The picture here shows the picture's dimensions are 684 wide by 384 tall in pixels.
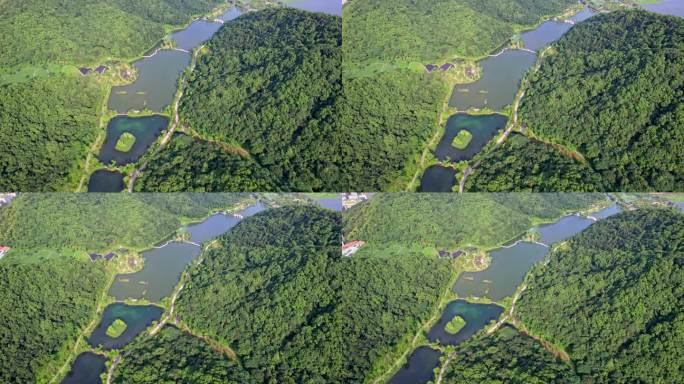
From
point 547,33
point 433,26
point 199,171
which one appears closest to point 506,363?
point 547,33

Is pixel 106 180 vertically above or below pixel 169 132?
below

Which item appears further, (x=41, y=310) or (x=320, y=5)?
(x=320, y=5)

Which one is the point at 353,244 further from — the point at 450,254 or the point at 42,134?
the point at 42,134

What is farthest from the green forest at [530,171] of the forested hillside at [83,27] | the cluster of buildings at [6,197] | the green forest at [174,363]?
the cluster of buildings at [6,197]

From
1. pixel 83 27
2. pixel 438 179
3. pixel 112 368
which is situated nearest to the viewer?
pixel 112 368

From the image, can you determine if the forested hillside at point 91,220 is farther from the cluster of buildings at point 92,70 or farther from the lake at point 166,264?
the cluster of buildings at point 92,70

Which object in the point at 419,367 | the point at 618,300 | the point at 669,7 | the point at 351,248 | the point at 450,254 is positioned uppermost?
the point at 669,7

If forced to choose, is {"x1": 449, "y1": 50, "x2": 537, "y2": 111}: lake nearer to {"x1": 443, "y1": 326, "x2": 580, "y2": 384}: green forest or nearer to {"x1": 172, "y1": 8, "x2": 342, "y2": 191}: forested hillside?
{"x1": 172, "y1": 8, "x2": 342, "y2": 191}: forested hillside

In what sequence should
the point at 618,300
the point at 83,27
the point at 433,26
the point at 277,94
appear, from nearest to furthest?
the point at 618,300
the point at 277,94
the point at 433,26
the point at 83,27
